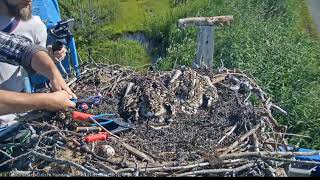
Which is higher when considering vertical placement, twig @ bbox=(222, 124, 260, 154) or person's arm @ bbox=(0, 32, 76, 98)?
person's arm @ bbox=(0, 32, 76, 98)

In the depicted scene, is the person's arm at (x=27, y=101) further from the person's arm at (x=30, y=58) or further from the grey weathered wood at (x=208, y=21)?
the grey weathered wood at (x=208, y=21)

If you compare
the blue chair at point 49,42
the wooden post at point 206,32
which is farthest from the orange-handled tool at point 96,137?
the wooden post at point 206,32

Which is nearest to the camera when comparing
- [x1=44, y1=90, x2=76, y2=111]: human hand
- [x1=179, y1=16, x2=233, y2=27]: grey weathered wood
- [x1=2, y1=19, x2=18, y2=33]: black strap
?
[x1=44, y1=90, x2=76, y2=111]: human hand

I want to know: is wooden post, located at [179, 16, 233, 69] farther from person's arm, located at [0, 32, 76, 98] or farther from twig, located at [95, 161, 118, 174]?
twig, located at [95, 161, 118, 174]

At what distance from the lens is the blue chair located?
4.73 metres

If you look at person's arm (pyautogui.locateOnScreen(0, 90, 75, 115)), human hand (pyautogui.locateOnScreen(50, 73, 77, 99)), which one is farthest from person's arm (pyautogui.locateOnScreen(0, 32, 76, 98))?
person's arm (pyautogui.locateOnScreen(0, 90, 75, 115))

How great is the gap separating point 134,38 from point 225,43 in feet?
10.1

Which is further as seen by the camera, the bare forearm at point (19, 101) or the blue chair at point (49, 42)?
the blue chair at point (49, 42)

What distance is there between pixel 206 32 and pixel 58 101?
87.0 inches

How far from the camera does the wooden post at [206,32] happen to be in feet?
16.9

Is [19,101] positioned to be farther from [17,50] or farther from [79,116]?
[17,50]

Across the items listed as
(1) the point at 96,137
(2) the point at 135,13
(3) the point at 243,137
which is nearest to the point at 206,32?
(3) the point at 243,137

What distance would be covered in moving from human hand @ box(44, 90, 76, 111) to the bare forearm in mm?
34

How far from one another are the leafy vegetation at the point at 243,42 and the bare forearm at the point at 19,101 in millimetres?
2637
